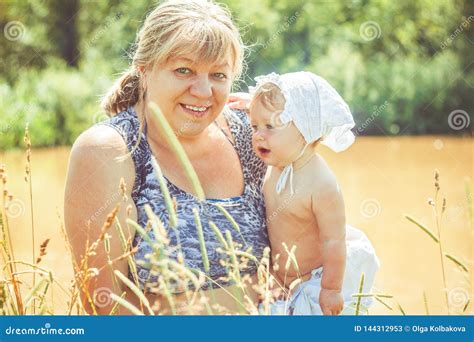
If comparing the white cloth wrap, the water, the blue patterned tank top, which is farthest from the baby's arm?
the water

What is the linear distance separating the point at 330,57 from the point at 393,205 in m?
4.16

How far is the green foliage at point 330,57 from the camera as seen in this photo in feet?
36.5

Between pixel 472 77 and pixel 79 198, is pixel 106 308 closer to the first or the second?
pixel 79 198

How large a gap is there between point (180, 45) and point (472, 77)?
10.6 meters

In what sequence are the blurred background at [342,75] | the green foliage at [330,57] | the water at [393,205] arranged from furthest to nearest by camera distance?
the green foliage at [330,57], the blurred background at [342,75], the water at [393,205]

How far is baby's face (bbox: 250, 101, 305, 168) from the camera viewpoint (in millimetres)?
2797

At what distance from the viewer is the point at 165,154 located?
296 centimetres

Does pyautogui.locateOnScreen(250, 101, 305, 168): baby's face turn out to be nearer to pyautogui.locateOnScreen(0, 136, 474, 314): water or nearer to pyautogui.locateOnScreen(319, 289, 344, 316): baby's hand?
pyautogui.locateOnScreen(319, 289, 344, 316): baby's hand

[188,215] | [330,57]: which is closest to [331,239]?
[188,215]

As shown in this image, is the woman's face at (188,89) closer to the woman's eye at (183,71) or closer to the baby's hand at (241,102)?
the woman's eye at (183,71)

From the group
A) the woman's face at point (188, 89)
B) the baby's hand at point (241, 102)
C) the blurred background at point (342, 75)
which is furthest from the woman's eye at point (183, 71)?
the blurred background at point (342, 75)
